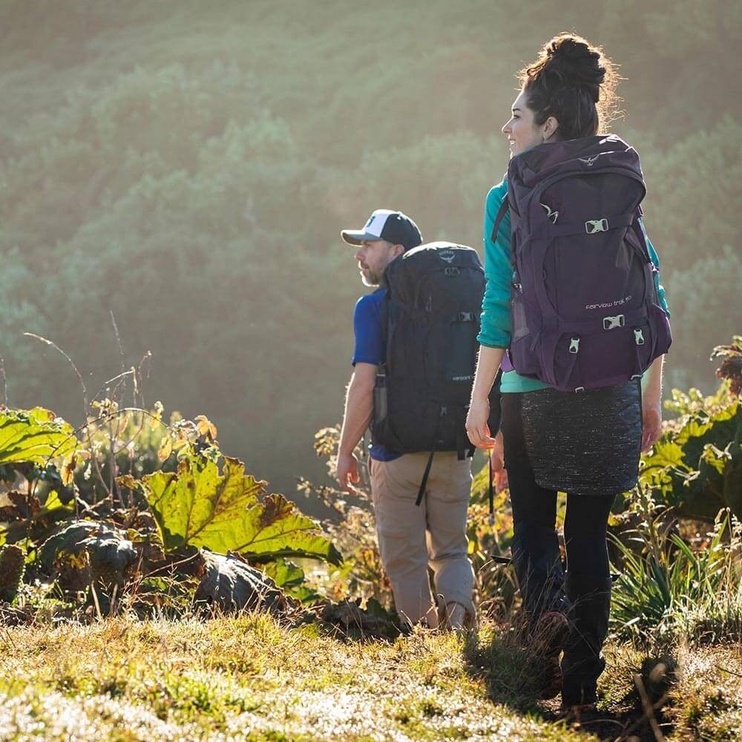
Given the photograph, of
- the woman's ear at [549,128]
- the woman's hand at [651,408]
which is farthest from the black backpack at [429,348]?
the woman's ear at [549,128]

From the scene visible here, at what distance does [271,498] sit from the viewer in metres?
4.59

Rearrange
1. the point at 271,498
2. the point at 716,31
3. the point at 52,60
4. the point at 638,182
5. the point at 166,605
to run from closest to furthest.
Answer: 1. the point at 638,182
2. the point at 166,605
3. the point at 271,498
4. the point at 716,31
5. the point at 52,60

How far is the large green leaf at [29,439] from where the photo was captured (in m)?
4.55

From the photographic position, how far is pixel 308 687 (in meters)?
2.87

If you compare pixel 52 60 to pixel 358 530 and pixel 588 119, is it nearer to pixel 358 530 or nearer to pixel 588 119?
pixel 358 530

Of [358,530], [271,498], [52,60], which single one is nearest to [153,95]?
[52,60]

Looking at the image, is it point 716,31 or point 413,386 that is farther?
point 716,31

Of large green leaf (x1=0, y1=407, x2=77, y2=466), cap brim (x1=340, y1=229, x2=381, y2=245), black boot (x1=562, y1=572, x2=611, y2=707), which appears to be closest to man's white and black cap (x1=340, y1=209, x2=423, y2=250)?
cap brim (x1=340, y1=229, x2=381, y2=245)

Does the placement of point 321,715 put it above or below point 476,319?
below

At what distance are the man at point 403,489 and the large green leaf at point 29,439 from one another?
123 centimetres

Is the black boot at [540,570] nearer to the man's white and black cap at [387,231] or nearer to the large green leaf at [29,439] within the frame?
the man's white and black cap at [387,231]

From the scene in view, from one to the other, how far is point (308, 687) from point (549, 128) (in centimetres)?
163

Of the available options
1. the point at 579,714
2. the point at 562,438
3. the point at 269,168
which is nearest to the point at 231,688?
the point at 579,714

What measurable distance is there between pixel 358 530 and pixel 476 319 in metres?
2.37
